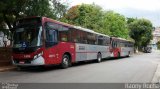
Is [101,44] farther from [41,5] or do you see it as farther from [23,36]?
[23,36]

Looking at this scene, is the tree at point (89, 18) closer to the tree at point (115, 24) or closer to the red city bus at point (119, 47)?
the tree at point (115, 24)

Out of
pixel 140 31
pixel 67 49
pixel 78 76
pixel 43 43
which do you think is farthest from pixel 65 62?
pixel 140 31

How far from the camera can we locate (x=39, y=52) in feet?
58.2

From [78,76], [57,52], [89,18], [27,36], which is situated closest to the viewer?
[78,76]

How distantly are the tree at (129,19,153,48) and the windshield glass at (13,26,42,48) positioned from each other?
213 feet

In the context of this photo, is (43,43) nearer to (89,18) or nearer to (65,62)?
(65,62)

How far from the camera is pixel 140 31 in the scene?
81750mm

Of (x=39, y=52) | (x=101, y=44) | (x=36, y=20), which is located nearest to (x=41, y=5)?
(x=36, y=20)

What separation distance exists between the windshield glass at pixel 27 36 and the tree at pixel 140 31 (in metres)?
64.9

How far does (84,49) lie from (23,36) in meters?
7.91

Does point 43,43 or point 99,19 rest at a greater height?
point 99,19

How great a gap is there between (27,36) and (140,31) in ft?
218

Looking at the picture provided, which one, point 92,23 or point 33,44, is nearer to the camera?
point 33,44

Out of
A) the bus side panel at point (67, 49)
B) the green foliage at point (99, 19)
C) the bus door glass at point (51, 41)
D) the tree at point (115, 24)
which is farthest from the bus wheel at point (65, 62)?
the tree at point (115, 24)
